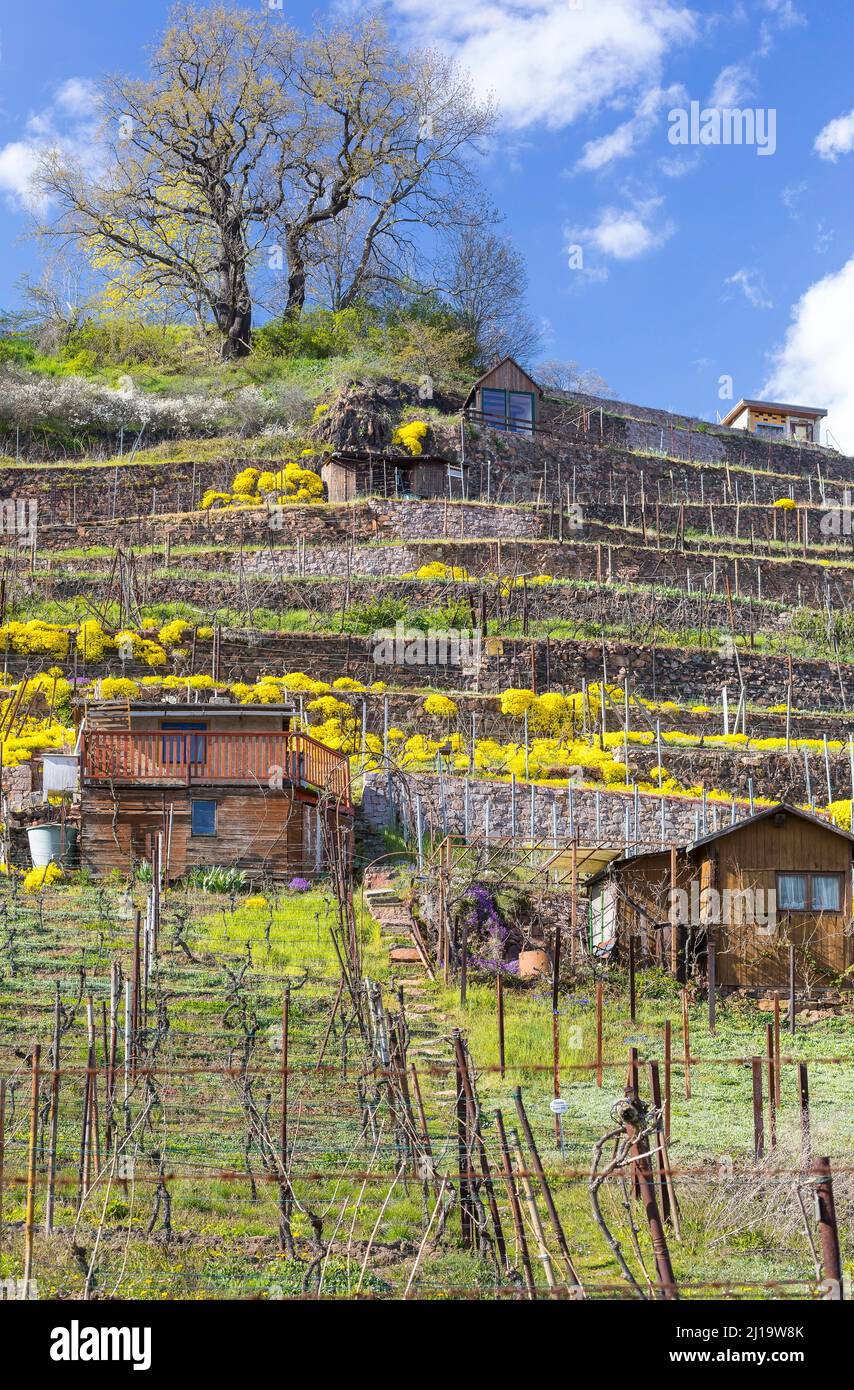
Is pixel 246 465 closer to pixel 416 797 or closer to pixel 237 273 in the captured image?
pixel 237 273

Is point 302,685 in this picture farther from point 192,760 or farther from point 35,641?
point 192,760

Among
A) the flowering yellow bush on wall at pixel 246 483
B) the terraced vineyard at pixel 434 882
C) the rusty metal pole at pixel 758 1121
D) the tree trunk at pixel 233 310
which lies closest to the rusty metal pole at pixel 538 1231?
the terraced vineyard at pixel 434 882

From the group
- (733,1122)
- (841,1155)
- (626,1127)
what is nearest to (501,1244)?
(626,1127)

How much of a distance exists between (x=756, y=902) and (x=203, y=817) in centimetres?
895

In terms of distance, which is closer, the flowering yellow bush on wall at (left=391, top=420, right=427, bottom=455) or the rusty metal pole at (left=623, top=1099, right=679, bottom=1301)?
the rusty metal pole at (left=623, top=1099, right=679, bottom=1301)

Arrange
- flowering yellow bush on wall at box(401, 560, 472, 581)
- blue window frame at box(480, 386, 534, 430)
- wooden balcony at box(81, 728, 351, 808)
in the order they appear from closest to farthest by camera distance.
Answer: wooden balcony at box(81, 728, 351, 808), flowering yellow bush on wall at box(401, 560, 472, 581), blue window frame at box(480, 386, 534, 430)

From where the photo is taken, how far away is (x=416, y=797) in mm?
29578

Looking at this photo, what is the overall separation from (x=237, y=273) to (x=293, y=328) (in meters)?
3.22

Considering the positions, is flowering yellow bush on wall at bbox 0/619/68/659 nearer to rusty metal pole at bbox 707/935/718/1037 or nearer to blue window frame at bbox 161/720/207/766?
blue window frame at bbox 161/720/207/766

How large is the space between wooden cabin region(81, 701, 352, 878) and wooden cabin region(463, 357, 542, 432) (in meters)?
28.3

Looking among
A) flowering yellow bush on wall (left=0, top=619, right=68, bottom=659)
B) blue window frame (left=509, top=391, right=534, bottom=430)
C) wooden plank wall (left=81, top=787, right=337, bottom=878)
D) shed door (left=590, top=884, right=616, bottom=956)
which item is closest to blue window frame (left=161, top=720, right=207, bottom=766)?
wooden plank wall (left=81, top=787, right=337, bottom=878)

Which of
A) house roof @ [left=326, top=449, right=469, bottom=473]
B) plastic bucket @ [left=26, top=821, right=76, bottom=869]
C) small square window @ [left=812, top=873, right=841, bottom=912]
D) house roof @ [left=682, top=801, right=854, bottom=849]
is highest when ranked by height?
house roof @ [left=326, top=449, right=469, bottom=473]

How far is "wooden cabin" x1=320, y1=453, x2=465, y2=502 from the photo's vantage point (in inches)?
1891

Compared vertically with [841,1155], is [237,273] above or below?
above
